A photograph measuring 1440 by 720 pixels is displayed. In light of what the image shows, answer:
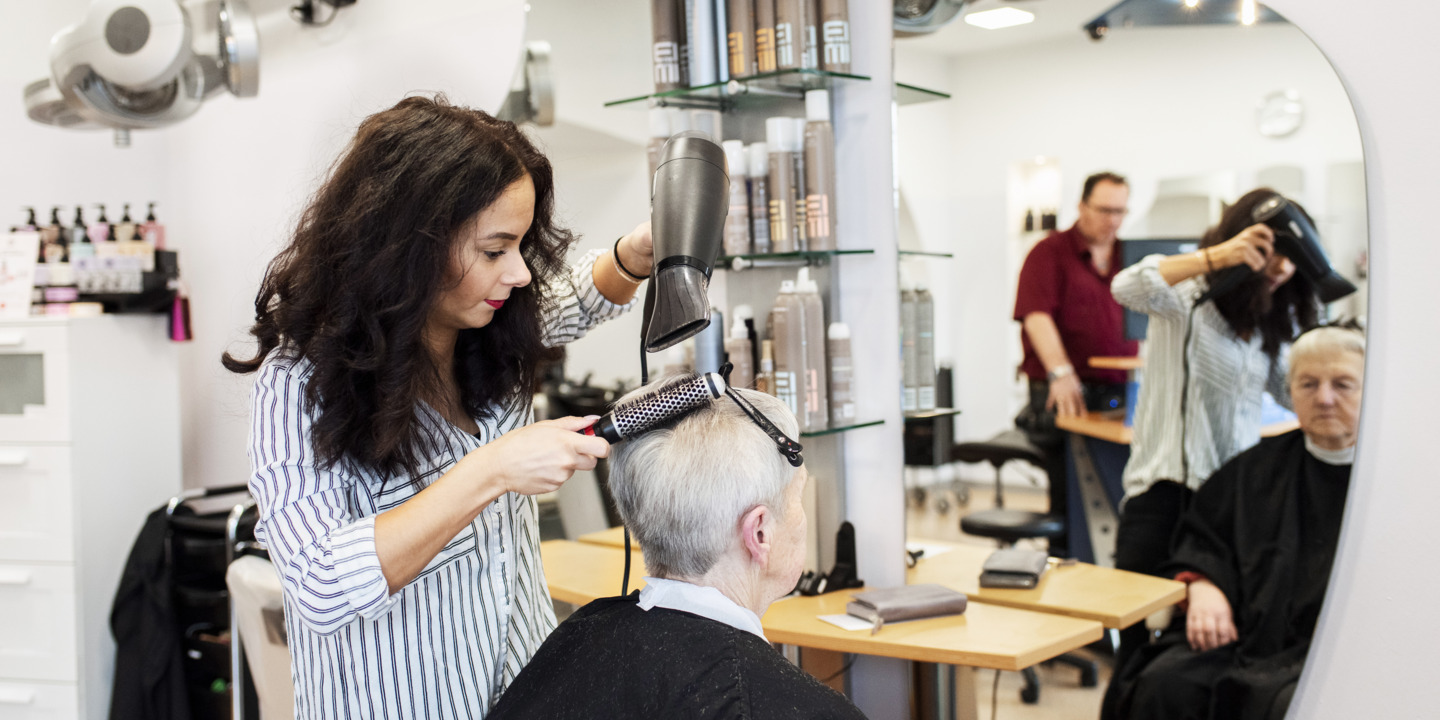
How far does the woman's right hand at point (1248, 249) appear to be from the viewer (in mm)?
1709

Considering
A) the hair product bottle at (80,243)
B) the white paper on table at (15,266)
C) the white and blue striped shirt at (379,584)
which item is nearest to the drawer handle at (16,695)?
the white paper on table at (15,266)

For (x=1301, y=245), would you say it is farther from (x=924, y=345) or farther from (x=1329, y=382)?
(x=924, y=345)

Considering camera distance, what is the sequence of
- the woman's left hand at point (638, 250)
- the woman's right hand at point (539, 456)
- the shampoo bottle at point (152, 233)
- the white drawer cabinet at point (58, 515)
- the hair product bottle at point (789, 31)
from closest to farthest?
the woman's right hand at point (539, 456), the woman's left hand at point (638, 250), the hair product bottle at point (789, 31), the white drawer cabinet at point (58, 515), the shampoo bottle at point (152, 233)

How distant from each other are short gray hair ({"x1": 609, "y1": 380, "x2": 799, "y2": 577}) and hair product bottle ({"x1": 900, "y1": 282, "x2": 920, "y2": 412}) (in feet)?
2.64

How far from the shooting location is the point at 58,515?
9.25 feet

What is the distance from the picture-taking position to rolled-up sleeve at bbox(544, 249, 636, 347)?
1.52 m

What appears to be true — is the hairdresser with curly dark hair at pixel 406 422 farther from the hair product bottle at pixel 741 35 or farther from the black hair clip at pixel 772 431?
the hair product bottle at pixel 741 35

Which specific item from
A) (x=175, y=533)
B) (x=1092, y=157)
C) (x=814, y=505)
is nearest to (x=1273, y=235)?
(x=1092, y=157)

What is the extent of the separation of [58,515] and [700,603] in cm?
239

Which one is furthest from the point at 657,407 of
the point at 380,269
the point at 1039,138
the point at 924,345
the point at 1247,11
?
the point at 1039,138

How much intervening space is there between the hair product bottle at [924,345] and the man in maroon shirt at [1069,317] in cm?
18

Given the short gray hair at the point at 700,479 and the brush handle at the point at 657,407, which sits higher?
the brush handle at the point at 657,407

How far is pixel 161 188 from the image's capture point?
11.6 ft

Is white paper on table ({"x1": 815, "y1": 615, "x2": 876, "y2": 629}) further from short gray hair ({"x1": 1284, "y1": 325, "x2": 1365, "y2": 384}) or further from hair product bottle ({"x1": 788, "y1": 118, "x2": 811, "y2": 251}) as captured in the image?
short gray hair ({"x1": 1284, "y1": 325, "x2": 1365, "y2": 384})
